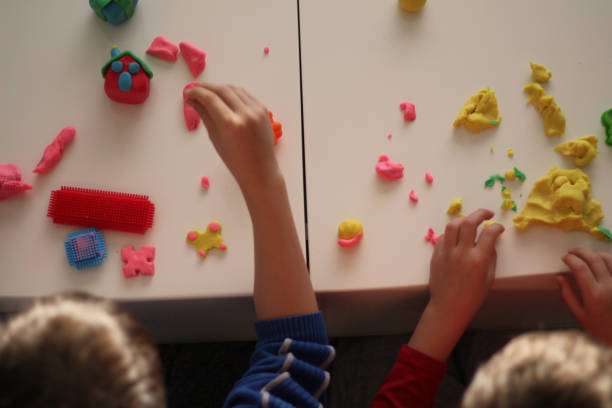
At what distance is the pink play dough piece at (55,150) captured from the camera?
0.55 metres

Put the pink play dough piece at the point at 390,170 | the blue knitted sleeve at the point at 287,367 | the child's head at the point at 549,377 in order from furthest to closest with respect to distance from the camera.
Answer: the pink play dough piece at the point at 390,170
the blue knitted sleeve at the point at 287,367
the child's head at the point at 549,377

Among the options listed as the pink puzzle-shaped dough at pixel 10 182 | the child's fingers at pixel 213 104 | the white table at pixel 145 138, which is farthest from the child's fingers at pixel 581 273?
the pink puzzle-shaped dough at pixel 10 182

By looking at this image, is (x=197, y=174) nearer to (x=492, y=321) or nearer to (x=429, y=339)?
(x=429, y=339)

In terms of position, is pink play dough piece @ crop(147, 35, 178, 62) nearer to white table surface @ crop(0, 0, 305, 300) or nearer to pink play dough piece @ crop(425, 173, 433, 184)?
white table surface @ crop(0, 0, 305, 300)

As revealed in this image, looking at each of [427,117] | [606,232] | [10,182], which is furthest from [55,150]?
[606,232]

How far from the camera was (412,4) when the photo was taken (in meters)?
0.63

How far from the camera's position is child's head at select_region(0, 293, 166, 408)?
0.27m

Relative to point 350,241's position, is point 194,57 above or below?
above

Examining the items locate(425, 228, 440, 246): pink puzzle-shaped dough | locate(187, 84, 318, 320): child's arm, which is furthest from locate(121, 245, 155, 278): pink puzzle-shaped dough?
locate(425, 228, 440, 246): pink puzzle-shaped dough

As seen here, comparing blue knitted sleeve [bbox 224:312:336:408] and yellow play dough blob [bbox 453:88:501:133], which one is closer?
blue knitted sleeve [bbox 224:312:336:408]

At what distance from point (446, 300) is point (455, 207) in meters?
0.12

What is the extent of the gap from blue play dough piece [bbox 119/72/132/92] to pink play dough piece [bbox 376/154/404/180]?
13.6 inches

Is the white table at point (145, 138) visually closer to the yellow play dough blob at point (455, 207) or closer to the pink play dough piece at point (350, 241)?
the pink play dough piece at point (350, 241)

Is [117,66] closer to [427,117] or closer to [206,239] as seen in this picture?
[206,239]
